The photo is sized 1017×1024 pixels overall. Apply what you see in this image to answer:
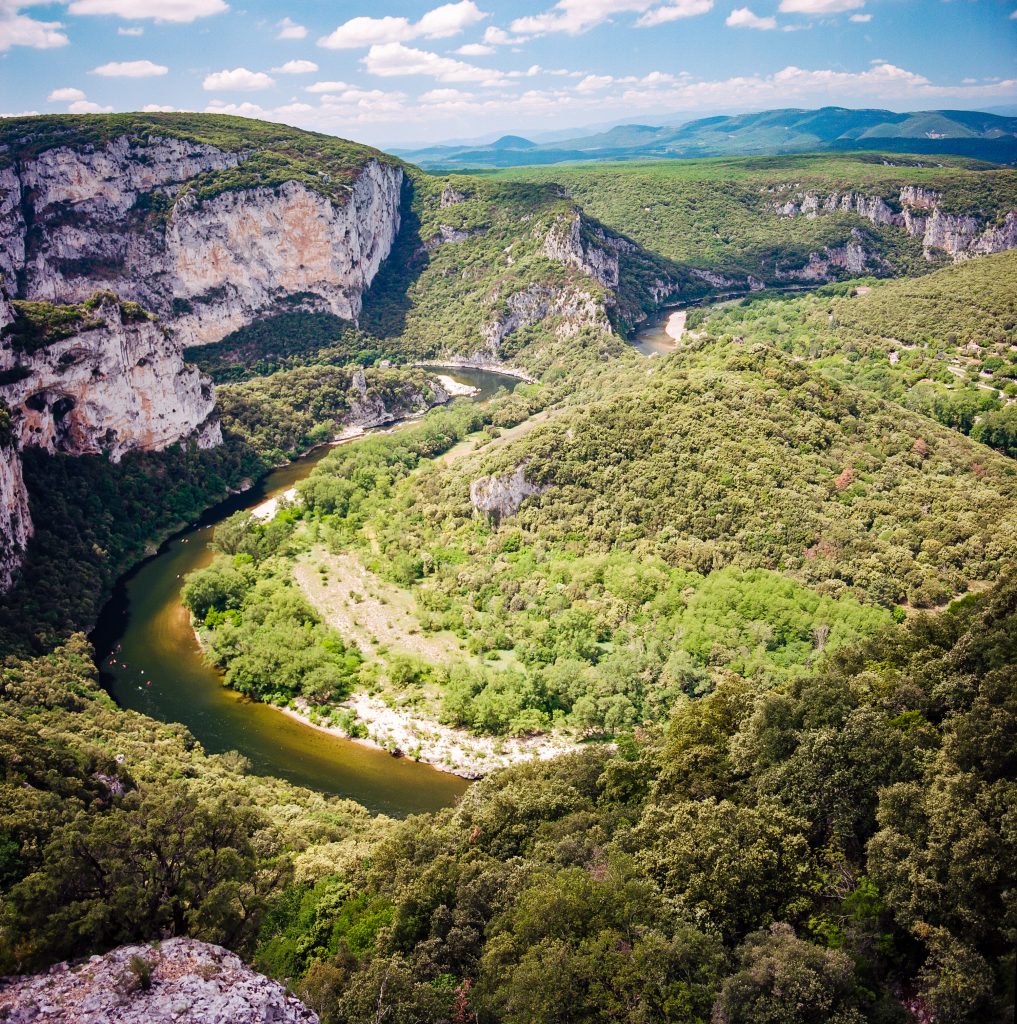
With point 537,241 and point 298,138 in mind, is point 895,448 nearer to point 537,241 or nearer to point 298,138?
point 537,241

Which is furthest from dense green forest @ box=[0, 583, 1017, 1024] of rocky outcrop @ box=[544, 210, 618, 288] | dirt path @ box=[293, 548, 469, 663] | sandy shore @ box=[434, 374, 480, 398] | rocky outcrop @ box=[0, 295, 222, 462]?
rocky outcrop @ box=[544, 210, 618, 288]

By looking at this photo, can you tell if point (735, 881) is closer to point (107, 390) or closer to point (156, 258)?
point (107, 390)

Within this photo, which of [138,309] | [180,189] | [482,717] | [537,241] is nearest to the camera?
[482,717]

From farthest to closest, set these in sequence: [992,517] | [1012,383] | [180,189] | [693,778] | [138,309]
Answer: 1. [180,189]
2. [1012,383]
3. [138,309]
4. [992,517]
5. [693,778]

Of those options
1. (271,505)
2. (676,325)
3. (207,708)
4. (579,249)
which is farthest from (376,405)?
(207,708)

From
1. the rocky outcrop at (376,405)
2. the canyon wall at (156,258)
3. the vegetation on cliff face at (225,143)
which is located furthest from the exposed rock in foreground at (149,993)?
the vegetation on cliff face at (225,143)

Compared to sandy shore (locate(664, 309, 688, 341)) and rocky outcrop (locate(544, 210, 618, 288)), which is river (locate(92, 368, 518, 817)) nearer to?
rocky outcrop (locate(544, 210, 618, 288))

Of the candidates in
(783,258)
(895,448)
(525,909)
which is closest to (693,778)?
(525,909)
